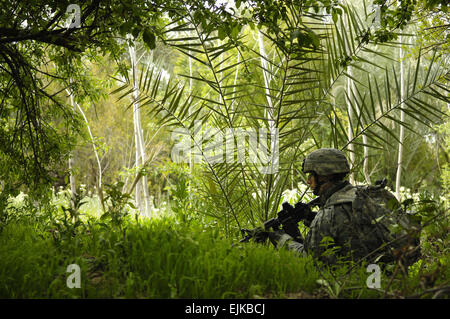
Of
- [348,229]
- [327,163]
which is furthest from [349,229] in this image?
[327,163]

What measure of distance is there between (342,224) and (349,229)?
6 cm

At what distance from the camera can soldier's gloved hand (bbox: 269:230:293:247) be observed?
120 inches

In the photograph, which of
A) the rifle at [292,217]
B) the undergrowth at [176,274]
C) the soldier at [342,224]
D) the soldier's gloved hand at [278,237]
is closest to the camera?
the undergrowth at [176,274]

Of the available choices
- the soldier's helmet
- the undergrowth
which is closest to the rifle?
the soldier's helmet

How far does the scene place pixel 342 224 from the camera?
2.79 m

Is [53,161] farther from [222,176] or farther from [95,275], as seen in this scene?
[95,275]

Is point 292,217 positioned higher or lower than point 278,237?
higher

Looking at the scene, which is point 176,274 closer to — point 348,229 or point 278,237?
point 278,237

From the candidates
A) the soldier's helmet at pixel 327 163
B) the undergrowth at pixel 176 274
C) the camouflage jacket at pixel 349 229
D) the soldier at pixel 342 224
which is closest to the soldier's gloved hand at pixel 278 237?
the soldier at pixel 342 224

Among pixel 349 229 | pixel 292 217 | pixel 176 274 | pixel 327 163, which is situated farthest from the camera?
pixel 292 217

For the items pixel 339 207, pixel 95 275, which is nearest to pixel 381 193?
Answer: pixel 339 207

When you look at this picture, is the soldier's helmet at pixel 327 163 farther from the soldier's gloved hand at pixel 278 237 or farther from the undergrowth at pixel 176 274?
the undergrowth at pixel 176 274

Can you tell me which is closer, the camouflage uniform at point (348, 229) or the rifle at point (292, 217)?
the camouflage uniform at point (348, 229)

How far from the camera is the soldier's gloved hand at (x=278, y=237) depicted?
3.05 m
